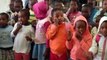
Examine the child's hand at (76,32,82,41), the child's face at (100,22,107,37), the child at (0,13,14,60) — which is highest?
the child's face at (100,22,107,37)

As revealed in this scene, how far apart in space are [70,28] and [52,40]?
32cm

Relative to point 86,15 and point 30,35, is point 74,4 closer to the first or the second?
point 86,15

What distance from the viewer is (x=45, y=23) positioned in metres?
4.00

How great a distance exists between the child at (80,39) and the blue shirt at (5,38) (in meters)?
1.08

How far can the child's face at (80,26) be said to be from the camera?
129 inches

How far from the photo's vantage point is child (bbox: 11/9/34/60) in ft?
13.1

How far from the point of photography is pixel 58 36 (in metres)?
3.69

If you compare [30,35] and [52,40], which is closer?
Answer: [52,40]

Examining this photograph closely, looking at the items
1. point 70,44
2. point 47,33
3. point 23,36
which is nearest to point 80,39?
point 70,44

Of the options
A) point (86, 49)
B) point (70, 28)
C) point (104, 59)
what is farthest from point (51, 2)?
point (104, 59)

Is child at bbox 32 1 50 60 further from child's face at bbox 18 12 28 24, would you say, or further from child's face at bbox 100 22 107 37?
child's face at bbox 100 22 107 37

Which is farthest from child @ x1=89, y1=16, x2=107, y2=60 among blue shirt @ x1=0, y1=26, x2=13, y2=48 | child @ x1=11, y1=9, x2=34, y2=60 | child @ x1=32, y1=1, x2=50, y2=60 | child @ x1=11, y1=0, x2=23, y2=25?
child @ x1=11, y1=0, x2=23, y2=25

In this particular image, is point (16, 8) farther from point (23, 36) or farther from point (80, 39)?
point (80, 39)

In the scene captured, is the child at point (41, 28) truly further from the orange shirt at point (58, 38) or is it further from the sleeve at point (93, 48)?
the sleeve at point (93, 48)
